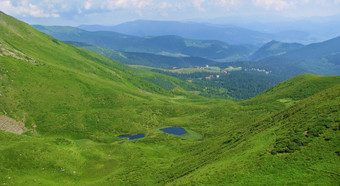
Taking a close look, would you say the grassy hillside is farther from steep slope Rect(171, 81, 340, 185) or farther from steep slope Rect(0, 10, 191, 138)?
steep slope Rect(0, 10, 191, 138)

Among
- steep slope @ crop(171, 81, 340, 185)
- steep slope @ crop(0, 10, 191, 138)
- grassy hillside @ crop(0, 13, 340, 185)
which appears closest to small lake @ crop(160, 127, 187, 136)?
grassy hillside @ crop(0, 13, 340, 185)

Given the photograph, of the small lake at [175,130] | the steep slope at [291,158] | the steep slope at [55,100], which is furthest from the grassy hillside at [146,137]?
the small lake at [175,130]

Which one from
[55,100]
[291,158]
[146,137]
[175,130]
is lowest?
[146,137]

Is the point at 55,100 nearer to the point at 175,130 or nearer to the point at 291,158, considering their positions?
the point at 175,130

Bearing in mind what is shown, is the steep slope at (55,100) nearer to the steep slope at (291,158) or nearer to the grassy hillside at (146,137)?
the grassy hillside at (146,137)

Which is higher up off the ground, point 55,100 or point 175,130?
point 55,100

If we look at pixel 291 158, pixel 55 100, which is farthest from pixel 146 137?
pixel 291 158

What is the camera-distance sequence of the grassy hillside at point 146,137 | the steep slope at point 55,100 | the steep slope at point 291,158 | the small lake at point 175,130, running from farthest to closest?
1. the small lake at point 175,130
2. the steep slope at point 55,100
3. the grassy hillside at point 146,137
4. the steep slope at point 291,158

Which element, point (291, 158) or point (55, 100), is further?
point (55, 100)

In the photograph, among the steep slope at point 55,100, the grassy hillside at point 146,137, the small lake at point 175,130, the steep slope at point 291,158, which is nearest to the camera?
the steep slope at point 291,158
